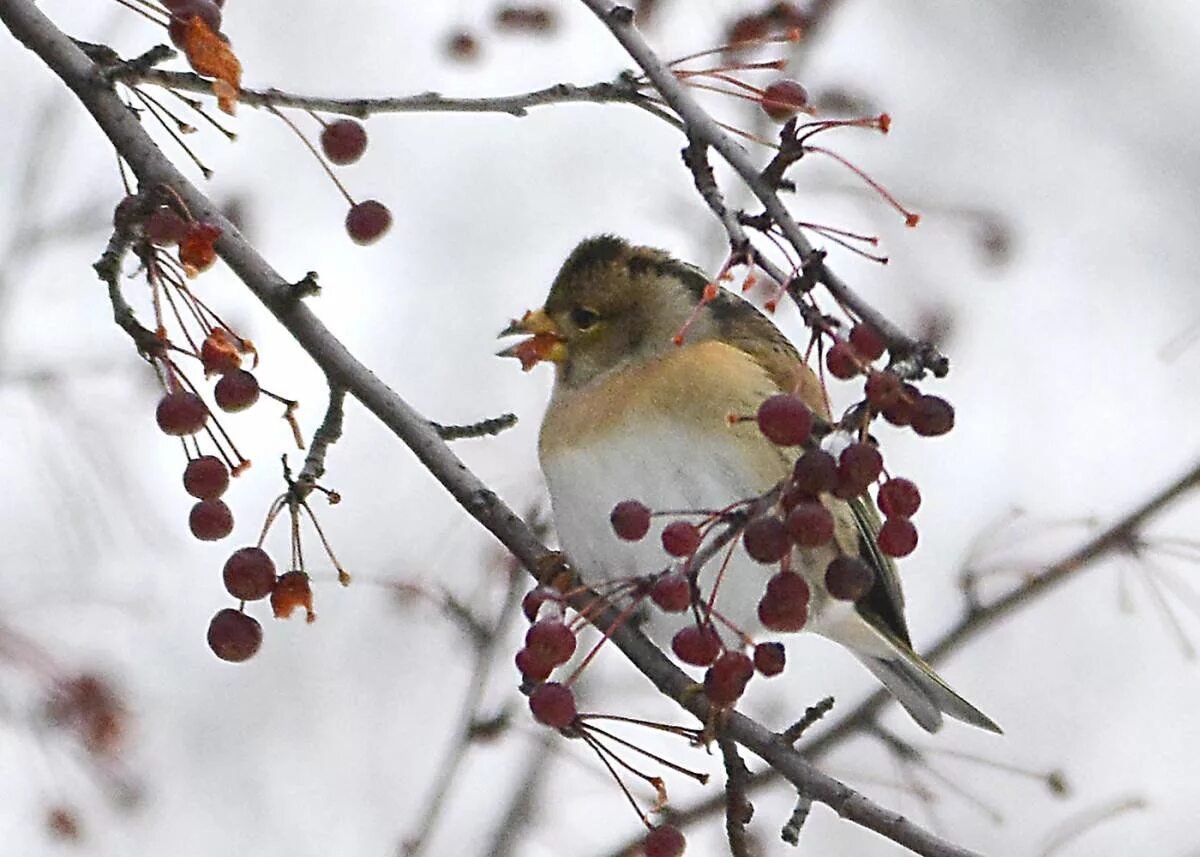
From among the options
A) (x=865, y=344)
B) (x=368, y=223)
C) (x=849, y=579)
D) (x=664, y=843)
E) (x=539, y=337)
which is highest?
(x=539, y=337)

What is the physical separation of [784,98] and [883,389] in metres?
0.49

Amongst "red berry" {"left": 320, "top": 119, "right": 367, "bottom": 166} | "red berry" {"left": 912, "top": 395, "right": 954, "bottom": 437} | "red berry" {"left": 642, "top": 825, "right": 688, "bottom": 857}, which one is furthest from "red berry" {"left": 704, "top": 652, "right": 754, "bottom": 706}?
"red berry" {"left": 320, "top": 119, "right": 367, "bottom": 166}

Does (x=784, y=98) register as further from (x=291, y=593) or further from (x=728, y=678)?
(x=291, y=593)

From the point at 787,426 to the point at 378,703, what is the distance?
538 centimetres

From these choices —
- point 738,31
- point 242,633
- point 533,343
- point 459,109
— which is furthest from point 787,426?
point 738,31

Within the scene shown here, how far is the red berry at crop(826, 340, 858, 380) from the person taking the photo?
1.18m

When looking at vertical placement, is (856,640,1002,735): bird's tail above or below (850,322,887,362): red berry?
above

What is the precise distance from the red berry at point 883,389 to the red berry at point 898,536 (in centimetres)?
24

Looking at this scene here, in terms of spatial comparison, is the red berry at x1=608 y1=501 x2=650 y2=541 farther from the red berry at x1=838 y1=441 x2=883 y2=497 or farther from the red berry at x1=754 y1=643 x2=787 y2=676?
the red berry at x1=838 y1=441 x2=883 y2=497

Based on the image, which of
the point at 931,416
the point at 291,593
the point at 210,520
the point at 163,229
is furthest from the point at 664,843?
the point at 163,229

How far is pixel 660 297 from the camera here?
2574 mm

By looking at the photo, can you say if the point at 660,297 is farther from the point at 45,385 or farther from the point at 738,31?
the point at 45,385

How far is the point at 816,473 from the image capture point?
1149 mm

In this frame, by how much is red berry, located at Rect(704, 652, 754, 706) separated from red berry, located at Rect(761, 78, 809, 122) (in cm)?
51
